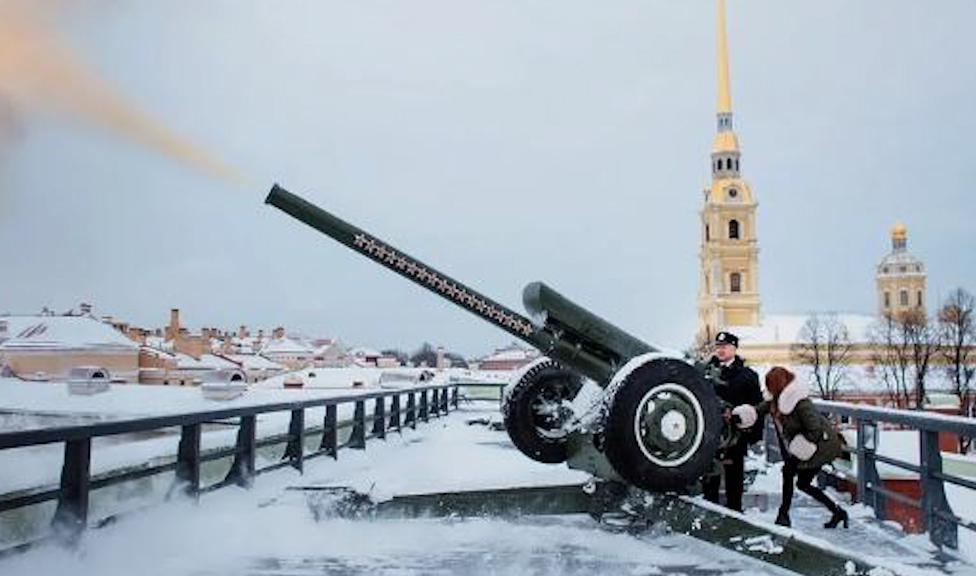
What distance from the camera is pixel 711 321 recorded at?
5541 inches

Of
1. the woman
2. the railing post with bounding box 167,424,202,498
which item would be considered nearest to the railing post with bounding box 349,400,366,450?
the railing post with bounding box 167,424,202,498

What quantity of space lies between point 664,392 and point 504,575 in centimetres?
173

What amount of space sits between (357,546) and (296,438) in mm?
4695

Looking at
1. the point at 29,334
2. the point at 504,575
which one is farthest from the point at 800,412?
the point at 29,334

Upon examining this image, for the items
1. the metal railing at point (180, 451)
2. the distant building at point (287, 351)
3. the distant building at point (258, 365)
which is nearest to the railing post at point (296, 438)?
the metal railing at point (180, 451)

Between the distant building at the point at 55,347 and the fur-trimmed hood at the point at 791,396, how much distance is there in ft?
17.5

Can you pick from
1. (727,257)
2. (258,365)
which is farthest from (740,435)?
(727,257)

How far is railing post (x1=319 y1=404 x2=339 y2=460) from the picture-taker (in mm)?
12914

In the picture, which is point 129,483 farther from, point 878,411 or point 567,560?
point 878,411

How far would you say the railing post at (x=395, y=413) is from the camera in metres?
18.3

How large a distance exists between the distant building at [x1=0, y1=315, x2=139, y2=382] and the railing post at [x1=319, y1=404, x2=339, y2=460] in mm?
3054

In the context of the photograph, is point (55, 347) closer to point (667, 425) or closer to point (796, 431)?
point (667, 425)

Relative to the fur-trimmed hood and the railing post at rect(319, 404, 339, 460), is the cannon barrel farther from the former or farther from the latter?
the railing post at rect(319, 404, 339, 460)

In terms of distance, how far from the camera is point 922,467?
719cm
